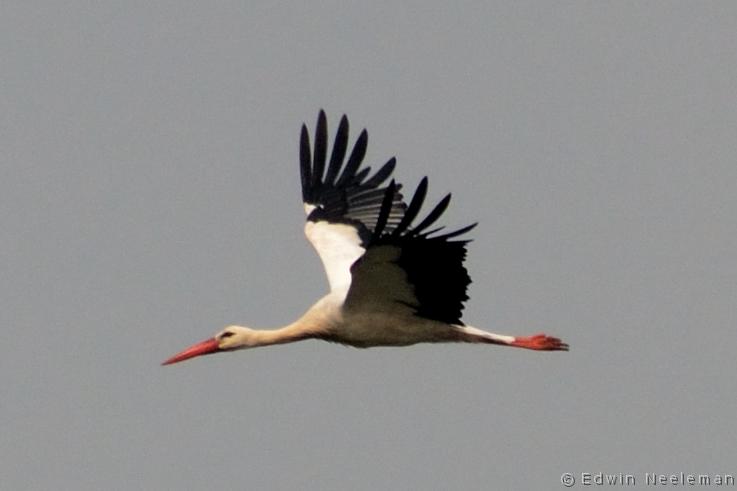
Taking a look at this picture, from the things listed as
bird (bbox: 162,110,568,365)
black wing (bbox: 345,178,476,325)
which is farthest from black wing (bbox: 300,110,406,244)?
black wing (bbox: 345,178,476,325)

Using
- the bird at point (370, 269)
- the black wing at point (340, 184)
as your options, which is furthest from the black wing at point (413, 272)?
the black wing at point (340, 184)

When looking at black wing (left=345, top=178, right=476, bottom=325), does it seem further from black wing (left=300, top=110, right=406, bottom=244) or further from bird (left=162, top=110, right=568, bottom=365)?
black wing (left=300, top=110, right=406, bottom=244)

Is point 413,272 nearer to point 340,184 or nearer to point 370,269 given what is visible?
point 370,269

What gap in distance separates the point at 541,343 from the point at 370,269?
70.7 inches

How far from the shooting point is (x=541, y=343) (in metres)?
11.6

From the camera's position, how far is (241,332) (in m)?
11.7

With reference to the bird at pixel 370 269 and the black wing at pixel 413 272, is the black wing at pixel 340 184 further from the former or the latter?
the black wing at pixel 413 272

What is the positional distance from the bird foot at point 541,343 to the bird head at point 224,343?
1.81 metres

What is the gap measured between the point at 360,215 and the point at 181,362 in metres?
1.82

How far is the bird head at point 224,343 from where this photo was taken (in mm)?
11672

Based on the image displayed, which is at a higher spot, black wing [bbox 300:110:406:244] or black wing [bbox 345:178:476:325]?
black wing [bbox 300:110:406:244]

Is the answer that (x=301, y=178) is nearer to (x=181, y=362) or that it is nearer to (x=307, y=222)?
(x=307, y=222)

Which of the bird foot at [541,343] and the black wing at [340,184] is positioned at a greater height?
the black wing at [340,184]

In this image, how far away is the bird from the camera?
10.1 metres
